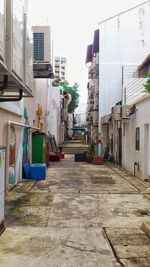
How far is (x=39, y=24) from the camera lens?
13898 mm

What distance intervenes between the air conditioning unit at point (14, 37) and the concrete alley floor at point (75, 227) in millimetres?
2761

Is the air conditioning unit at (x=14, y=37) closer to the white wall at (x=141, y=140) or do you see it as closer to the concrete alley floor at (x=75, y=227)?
the concrete alley floor at (x=75, y=227)

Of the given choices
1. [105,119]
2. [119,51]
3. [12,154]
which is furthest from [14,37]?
[119,51]

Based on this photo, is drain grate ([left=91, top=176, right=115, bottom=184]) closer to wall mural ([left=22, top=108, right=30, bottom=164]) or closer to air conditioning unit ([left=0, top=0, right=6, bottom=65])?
wall mural ([left=22, top=108, right=30, bottom=164])

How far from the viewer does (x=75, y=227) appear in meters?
5.99

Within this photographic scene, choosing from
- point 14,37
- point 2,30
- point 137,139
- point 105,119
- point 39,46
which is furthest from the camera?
point 105,119

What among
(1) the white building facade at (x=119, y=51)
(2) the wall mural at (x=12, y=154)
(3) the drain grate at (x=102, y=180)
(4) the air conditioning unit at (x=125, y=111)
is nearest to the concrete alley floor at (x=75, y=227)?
(2) the wall mural at (x=12, y=154)

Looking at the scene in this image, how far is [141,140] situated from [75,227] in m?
7.38

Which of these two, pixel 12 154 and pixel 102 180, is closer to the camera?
pixel 12 154

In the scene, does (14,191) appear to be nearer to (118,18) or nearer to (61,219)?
(61,219)

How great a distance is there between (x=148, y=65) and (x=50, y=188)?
13.5 m

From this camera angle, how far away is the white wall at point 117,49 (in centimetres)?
2453

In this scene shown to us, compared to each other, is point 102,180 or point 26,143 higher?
point 26,143

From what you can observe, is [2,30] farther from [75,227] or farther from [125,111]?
[125,111]
